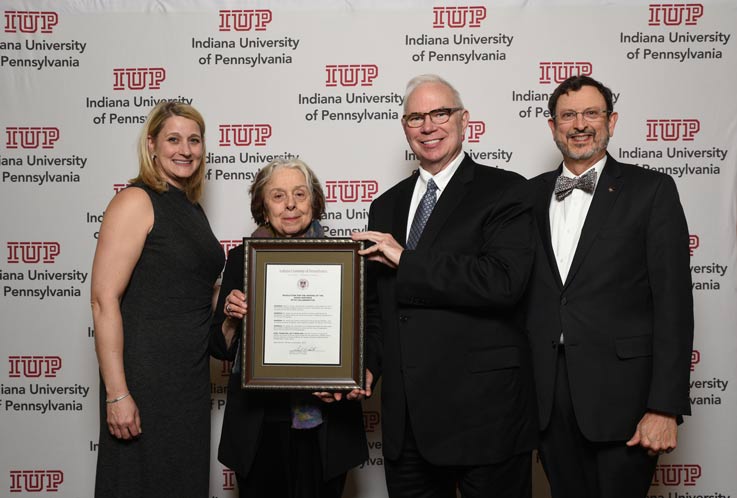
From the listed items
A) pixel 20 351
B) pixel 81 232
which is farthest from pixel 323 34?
pixel 20 351

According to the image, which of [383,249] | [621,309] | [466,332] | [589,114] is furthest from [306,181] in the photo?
[621,309]

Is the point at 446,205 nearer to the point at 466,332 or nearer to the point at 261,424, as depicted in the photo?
the point at 466,332

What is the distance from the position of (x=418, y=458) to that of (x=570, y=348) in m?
0.63

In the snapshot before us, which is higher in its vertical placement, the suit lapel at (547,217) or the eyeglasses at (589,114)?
the eyeglasses at (589,114)

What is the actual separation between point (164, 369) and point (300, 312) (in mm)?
552

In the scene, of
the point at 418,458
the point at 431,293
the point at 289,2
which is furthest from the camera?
the point at 289,2

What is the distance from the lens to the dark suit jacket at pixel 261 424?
83.6 inches

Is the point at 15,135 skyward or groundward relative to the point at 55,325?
skyward

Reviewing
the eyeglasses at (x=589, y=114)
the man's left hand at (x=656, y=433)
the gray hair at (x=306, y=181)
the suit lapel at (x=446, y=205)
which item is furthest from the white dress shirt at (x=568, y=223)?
the gray hair at (x=306, y=181)

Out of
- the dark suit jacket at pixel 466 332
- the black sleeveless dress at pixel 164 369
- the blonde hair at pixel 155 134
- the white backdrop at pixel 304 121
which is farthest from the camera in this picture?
the white backdrop at pixel 304 121

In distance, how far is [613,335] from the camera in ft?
6.96

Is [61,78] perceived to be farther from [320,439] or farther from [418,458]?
[418,458]

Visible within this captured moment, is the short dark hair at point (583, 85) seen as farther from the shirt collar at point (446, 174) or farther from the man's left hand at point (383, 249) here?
the man's left hand at point (383, 249)

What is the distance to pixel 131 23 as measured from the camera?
128 inches
